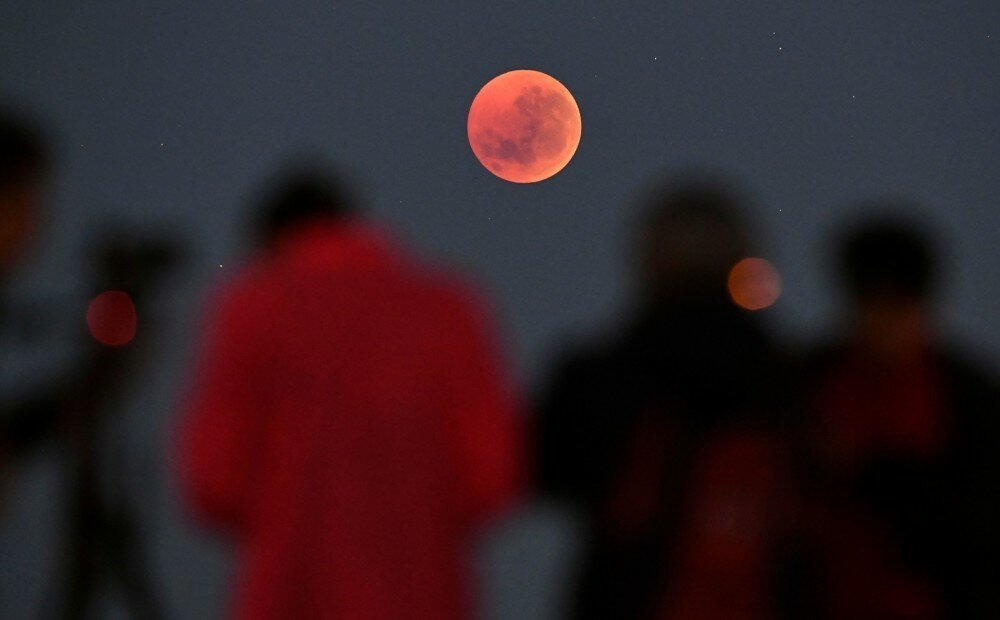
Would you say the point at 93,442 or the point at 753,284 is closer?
the point at 753,284

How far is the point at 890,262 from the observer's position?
140cm

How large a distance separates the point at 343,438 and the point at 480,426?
0.16 metres

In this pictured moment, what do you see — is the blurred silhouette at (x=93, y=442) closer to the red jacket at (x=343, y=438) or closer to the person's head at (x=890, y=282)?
the red jacket at (x=343, y=438)

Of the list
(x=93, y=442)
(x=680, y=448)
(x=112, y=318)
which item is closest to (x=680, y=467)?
(x=680, y=448)

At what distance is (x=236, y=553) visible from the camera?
127 cm

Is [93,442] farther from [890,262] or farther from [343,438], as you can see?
A: [890,262]

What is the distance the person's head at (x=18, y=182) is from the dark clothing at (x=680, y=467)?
0.69m

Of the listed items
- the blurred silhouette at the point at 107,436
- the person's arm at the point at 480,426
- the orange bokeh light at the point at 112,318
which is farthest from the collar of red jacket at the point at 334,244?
the orange bokeh light at the point at 112,318

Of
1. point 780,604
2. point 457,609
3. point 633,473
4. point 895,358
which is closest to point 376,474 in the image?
point 457,609

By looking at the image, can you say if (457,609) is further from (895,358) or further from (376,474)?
(895,358)

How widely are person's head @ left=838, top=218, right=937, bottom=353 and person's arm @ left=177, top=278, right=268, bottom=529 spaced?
2.54 ft

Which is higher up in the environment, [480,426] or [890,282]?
[890,282]

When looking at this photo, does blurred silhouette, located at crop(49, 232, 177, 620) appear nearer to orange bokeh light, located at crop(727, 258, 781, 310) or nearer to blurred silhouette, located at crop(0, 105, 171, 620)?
blurred silhouette, located at crop(0, 105, 171, 620)

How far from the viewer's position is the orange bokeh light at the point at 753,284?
1.27 meters
